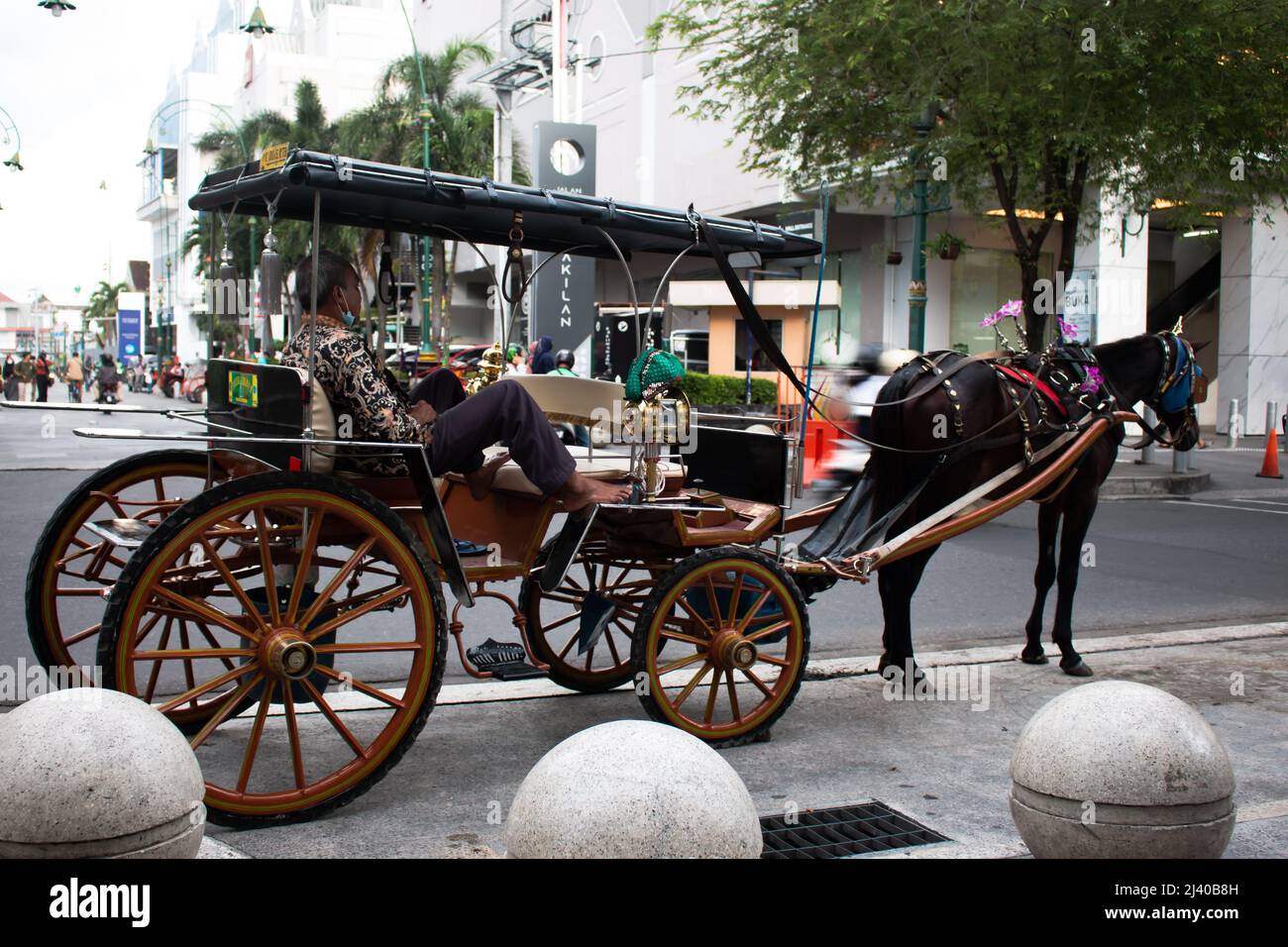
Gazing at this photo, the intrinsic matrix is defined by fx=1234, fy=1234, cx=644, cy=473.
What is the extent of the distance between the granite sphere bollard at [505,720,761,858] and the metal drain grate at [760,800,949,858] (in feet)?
4.13

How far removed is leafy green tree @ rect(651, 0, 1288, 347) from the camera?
14906 mm

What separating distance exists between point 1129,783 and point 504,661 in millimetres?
3272

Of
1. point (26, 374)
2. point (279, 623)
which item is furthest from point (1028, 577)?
point (26, 374)

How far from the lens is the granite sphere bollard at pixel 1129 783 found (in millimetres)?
3859

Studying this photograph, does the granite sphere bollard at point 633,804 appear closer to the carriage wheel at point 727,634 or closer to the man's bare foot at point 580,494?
the carriage wheel at point 727,634

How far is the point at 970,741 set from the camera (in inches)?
240

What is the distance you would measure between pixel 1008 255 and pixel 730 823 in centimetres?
3285

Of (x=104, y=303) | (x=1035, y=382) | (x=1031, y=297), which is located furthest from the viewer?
(x=104, y=303)

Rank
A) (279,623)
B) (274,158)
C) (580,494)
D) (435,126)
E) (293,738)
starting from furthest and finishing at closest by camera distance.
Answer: (435,126), (580,494), (274,158), (279,623), (293,738)

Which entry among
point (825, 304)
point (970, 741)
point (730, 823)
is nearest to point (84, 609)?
point (970, 741)

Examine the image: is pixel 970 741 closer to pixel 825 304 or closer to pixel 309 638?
pixel 309 638

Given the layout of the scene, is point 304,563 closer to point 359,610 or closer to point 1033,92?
point 359,610

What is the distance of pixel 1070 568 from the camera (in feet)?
25.1

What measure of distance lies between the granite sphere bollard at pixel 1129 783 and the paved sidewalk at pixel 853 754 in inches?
27.8
